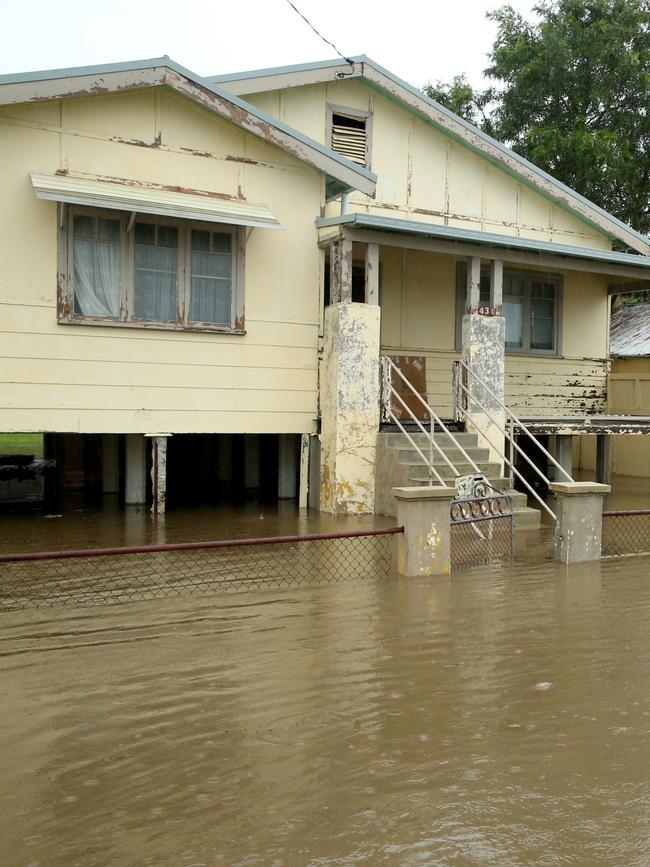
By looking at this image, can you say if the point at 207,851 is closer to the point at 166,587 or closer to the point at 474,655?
the point at 474,655

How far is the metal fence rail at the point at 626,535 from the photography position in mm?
10084

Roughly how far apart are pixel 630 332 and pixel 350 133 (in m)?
9.95

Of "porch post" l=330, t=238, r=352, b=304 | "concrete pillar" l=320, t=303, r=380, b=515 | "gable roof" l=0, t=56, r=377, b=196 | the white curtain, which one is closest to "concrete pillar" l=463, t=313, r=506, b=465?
"concrete pillar" l=320, t=303, r=380, b=515

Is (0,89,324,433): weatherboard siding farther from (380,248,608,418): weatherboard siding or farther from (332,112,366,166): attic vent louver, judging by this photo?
(380,248,608,418): weatherboard siding

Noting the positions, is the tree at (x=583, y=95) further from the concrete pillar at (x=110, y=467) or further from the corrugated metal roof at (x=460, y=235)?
the concrete pillar at (x=110, y=467)

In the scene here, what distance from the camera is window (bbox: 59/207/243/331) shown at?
1168 cm

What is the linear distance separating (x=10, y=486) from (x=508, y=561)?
10.3 m

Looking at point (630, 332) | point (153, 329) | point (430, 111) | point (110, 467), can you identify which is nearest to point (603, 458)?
point (630, 332)

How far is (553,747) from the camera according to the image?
4.54 metres

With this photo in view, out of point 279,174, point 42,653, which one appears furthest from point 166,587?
point 279,174

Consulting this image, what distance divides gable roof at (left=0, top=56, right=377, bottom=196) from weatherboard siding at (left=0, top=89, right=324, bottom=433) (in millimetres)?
299

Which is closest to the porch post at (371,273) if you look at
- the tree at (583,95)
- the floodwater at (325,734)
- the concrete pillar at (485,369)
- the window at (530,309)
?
the concrete pillar at (485,369)

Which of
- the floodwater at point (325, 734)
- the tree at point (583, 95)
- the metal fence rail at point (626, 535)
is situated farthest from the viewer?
the tree at point (583, 95)

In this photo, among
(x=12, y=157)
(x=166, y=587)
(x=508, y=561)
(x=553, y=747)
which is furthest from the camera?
(x=12, y=157)
